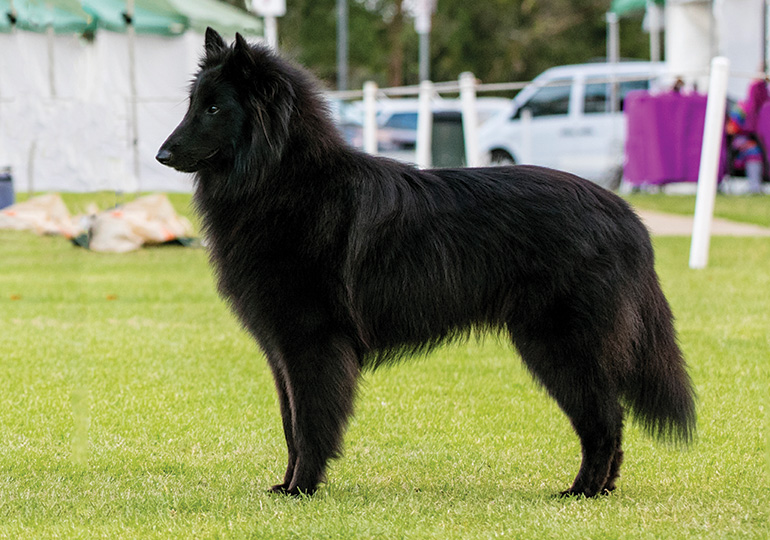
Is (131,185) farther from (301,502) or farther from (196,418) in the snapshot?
(301,502)

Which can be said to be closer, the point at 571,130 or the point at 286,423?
the point at 286,423

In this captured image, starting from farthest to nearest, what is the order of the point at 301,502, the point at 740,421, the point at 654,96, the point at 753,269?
the point at 654,96 → the point at 753,269 → the point at 740,421 → the point at 301,502

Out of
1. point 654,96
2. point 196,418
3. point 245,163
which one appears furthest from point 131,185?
point 245,163

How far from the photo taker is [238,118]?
11.8ft

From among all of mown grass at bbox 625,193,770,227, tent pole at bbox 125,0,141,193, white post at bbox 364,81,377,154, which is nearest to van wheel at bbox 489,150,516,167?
mown grass at bbox 625,193,770,227

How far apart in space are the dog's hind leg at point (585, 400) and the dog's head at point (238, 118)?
48.4 inches

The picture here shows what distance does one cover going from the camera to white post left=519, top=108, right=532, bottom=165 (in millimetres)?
19469

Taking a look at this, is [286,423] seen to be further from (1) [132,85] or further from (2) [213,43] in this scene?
(1) [132,85]

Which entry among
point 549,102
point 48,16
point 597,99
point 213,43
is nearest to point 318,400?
point 213,43

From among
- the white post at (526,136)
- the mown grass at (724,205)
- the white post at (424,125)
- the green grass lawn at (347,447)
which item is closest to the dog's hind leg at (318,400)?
the green grass lawn at (347,447)

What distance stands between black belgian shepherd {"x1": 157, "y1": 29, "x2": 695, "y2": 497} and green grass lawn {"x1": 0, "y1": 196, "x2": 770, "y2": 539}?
330 mm

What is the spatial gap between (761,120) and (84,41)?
1006 cm

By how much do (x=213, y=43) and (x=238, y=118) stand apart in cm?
37

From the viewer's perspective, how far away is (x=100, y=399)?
5203 mm
